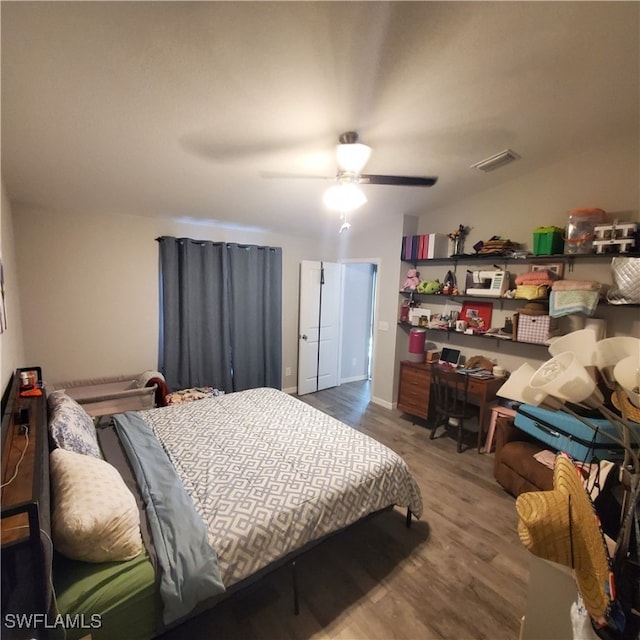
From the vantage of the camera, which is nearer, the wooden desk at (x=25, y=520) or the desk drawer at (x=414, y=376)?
the wooden desk at (x=25, y=520)

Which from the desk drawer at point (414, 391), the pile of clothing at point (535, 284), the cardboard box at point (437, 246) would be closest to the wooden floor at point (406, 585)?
the desk drawer at point (414, 391)

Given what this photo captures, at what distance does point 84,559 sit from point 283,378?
353 centimetres

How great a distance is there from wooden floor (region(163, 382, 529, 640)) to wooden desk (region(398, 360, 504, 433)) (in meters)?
0.89

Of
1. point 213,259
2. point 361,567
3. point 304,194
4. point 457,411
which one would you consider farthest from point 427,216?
point 361,567

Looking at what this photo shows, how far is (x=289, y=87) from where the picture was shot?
1.67 meters

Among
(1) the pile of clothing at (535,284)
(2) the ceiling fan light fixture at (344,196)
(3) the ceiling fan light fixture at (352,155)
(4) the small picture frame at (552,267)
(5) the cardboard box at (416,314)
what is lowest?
(5) the cardboard box at (416,314)

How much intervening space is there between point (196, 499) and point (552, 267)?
11.3 feet

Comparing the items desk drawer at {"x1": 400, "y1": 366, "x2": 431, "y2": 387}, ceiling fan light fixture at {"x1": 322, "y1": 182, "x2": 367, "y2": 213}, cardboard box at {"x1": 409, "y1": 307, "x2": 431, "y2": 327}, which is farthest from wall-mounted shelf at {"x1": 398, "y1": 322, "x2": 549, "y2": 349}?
ceiling fan light fixture at {"x1": 322, "y1": 182, "x2": 367, "y2": 213}

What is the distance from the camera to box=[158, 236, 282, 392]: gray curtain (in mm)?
3619

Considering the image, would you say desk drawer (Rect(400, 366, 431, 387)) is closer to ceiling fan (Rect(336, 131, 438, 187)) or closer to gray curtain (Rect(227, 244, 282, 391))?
gray curtain (Rect(227, 244, 282, 391))

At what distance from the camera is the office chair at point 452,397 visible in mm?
3176

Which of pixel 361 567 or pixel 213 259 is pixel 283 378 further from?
pixel 361 567
